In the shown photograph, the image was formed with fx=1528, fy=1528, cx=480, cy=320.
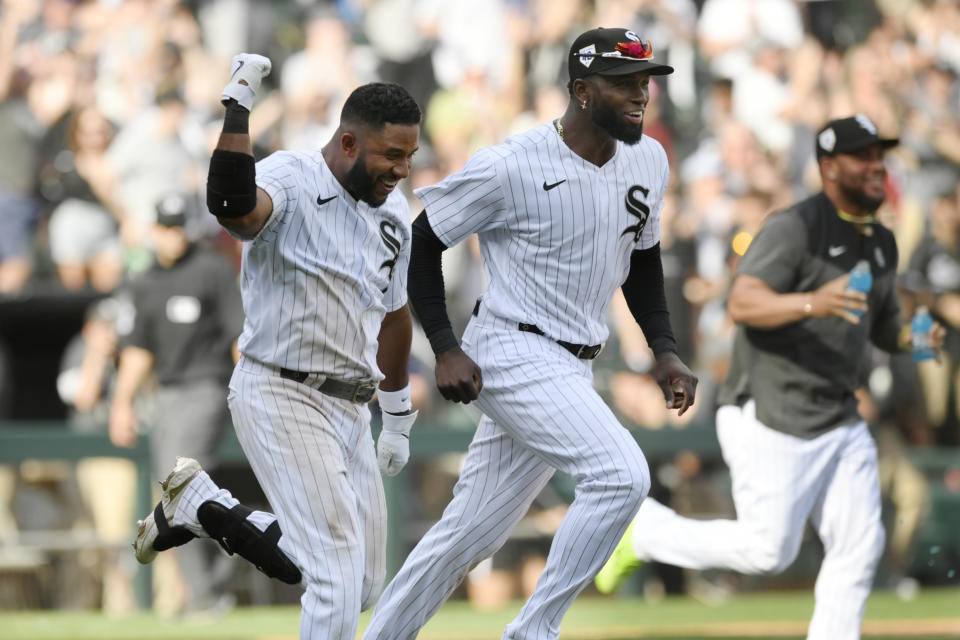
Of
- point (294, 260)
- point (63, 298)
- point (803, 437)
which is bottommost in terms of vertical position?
point (63, 298)

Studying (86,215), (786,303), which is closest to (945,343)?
(786,303)

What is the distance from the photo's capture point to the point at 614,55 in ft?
18.0

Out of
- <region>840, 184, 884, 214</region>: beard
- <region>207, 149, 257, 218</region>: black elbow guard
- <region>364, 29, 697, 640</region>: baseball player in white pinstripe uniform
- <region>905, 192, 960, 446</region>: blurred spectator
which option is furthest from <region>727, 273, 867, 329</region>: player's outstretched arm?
<region>905, 192, 960, 446</region>: blurred spectator

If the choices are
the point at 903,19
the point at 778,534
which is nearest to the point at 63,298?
the point at 778,534

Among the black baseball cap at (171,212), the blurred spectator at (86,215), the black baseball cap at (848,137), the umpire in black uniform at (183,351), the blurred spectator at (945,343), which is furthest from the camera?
the blurred spectator at (86,215)

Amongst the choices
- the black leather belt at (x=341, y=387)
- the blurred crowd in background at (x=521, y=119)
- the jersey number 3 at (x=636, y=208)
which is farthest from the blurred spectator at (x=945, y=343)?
the black leather belt at (x=341, y=387)

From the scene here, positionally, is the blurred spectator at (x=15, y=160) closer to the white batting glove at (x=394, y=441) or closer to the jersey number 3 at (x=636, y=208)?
the white batting glove at (x=394, y=441)

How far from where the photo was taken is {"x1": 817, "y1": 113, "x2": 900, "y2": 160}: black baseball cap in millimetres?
6797

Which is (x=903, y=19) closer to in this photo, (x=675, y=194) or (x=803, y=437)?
(x=675, y=194)

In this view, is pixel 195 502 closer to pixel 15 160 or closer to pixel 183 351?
pixel 183 351

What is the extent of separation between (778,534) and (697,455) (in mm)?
4147

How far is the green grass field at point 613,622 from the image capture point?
8.89 m

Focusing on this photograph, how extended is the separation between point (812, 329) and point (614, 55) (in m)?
1.97

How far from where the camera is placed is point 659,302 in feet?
20.0
